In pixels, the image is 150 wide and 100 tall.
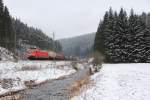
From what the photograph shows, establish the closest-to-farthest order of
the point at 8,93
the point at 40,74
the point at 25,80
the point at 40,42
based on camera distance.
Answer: the point at 8,93 < the point at 25,80 < the point at 40,74 < the point at 40,42

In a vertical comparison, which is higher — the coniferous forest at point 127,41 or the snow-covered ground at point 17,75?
the coniferous forest at point 127,41

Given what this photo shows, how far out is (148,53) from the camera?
54969mm

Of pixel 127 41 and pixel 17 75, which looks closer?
pixel 17 75

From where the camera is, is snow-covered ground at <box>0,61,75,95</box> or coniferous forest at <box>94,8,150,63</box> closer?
snow-covered ground at <box>0,61,75,95</box>

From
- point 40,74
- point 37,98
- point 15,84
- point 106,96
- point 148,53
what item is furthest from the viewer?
point 148,53

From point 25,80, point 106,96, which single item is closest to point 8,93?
point 25,80

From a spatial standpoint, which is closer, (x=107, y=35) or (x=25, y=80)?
(x=25, y=80)

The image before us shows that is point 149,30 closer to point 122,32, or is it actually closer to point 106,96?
point 122,32

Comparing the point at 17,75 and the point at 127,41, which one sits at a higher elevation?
the point at 127,41

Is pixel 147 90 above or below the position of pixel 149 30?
below

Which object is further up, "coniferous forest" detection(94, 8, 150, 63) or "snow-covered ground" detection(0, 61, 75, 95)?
"coniferous forest" detection(94, 8, 150, 63)

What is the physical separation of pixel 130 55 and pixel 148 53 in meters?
4.22

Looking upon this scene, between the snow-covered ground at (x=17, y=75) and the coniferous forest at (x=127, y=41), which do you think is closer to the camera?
the snow-covered ground at (x=17, y=75)

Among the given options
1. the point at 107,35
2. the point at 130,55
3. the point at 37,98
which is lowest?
the point at 37,98
